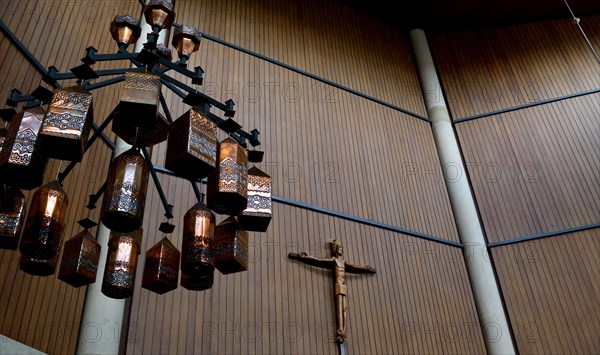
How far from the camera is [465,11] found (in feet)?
39.1

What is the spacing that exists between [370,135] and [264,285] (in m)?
3.77

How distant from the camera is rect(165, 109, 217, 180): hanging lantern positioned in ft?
9.97

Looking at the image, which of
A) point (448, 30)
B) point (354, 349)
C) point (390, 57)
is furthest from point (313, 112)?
point (448, 30)

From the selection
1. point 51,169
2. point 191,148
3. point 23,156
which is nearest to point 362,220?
point 51,169

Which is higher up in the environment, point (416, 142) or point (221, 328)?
point (416, 142)

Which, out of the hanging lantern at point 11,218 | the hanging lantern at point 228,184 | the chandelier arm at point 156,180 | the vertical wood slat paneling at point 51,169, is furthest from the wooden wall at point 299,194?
the hanging lantern at point 228,184

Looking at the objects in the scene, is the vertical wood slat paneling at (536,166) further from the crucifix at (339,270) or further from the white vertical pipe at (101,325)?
the white vertical pipe at (101,325)

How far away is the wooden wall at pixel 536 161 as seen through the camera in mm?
8414

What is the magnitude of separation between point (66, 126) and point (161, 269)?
49.8 inches

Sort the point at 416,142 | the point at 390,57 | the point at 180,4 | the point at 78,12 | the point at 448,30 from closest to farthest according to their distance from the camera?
the point at 78,12 → the point at 180,4 → the point at 416,142 → the point at 390,57 → the point at 448,30

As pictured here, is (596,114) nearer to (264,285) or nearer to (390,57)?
(390,57)

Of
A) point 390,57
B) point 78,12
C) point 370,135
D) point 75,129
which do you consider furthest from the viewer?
point 390,57

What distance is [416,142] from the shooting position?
10258 millimetres

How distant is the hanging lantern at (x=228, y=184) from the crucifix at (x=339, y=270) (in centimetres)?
404
